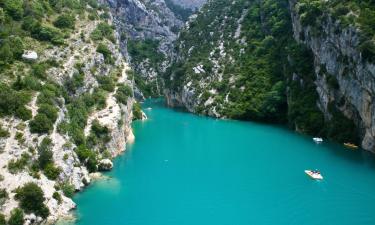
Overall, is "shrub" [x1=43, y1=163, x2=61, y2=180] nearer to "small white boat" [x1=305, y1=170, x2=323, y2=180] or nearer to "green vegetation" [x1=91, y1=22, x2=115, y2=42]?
"small white boat" [x1=305, y1=170, x2=323, y2=180]

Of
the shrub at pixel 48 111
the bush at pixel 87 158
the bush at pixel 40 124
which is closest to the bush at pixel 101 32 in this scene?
the bush at pixel 87 158

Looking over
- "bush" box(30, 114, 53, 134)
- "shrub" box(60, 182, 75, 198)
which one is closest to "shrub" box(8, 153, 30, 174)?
"bush" box(30, 114, 53, 134)

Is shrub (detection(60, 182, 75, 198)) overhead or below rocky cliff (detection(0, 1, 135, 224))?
below

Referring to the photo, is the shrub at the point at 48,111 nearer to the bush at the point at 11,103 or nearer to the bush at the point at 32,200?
the bush at the point at 11,103

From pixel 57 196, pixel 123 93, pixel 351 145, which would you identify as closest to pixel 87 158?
pixel 57 196

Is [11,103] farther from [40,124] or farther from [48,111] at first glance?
[48,111]

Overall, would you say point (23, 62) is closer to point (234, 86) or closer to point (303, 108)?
point (303, 108)

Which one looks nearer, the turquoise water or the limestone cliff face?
the turquoise water
